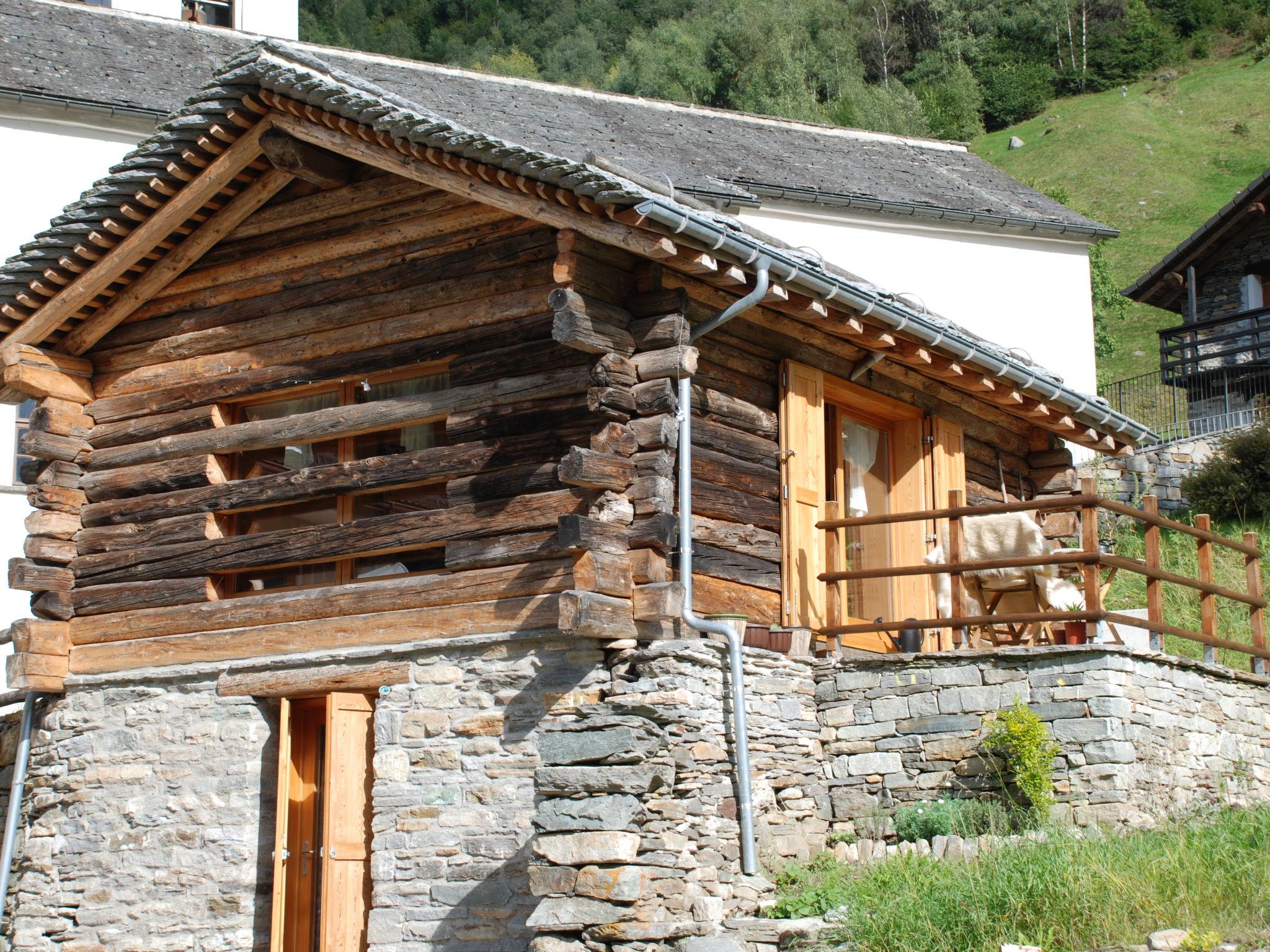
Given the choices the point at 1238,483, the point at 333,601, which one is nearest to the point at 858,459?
the point at 333,601

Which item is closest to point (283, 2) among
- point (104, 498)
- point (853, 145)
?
point (853, 145)

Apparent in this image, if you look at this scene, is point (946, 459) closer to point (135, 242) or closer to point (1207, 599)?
point (1207, 599)

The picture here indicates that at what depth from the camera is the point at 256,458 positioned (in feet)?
37.8

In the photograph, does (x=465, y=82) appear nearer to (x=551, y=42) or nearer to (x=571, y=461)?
(x=571, y=461)

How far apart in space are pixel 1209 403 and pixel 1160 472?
5.22 m

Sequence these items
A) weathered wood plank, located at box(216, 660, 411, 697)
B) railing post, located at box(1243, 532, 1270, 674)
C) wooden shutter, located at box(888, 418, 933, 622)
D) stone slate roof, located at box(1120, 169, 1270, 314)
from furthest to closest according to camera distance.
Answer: stone slate roof, located at box(1120, 169, 1270, 314) → railing post, located at box(1243, 532, 1270, 674) → wooden shutter, located at box(888, 418, 933, 622) → weathered wood plank, located at box(216, 660, 411, 697)

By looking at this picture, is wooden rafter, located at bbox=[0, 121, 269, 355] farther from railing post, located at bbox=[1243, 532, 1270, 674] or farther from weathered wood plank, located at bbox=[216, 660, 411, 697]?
railing post, located at bbox=[1243, 532, 1270, 674]

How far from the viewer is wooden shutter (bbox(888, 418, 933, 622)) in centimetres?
1199

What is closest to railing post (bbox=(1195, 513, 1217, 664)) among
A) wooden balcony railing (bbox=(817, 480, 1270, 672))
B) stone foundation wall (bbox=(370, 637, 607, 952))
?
wooden balcony railing (bbox=(817, 480, 1270, 672))

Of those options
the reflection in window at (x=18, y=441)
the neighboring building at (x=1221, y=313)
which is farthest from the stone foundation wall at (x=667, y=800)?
the neighboring building at (x=1221, y=313)

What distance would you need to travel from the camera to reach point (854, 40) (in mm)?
53812

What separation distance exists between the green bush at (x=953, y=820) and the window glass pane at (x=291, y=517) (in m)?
4.47

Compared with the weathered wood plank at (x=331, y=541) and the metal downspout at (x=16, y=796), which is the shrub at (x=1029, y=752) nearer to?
the weathered wood plank at (x=331, y=541)

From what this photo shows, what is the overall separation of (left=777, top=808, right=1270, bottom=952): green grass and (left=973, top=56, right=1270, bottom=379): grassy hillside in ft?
101
